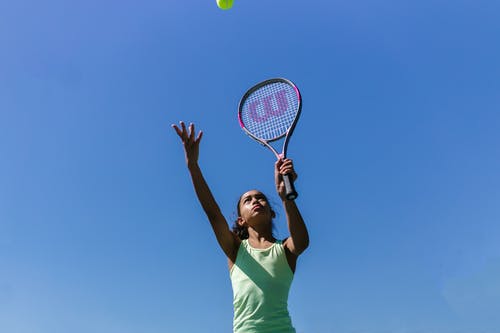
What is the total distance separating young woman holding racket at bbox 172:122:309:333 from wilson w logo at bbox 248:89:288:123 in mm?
1476

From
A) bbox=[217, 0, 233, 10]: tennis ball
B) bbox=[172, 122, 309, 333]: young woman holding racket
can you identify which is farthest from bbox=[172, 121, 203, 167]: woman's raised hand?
bbox=[217, 0, 233, 10]: tennis ball

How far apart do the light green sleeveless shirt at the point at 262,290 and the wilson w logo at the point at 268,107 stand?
92.5 inches

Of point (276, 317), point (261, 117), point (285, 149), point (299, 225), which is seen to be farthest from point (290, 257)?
point (261, 117)

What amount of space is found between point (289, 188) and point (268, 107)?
2.32m

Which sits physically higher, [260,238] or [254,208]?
[254,208]

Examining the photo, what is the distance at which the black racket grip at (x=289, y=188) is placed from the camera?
513 centimetres

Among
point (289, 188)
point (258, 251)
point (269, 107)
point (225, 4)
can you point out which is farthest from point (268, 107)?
point (225, 4)

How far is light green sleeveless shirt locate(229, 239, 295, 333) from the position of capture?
4797 millimetres

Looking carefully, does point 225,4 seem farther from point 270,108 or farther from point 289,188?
point 289,188

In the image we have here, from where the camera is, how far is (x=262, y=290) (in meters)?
4.93

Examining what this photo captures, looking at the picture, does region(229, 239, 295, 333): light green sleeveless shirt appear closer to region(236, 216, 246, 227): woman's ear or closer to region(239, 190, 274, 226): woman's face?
region(239, 190, 274, 226): woman's face

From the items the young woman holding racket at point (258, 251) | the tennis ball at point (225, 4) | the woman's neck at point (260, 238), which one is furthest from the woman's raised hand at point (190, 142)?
the tennis ball at point (225, 4)

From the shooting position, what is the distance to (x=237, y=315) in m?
5.01

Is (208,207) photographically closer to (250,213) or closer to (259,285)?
(250,213)
